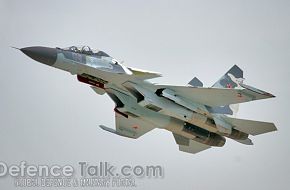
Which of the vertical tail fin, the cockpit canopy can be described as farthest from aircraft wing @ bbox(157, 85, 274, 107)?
the cockpit canopy

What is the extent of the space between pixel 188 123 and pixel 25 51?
28.6 feet

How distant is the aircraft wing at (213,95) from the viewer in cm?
2378

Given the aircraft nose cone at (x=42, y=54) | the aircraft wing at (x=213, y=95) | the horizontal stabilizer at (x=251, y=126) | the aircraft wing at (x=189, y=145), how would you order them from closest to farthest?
the aircraft nose cone at (x=42, y=54) < the aircraft wing at (x=213, y=95) < the horizontal stabilizer at (x=251, y=126) < the aircraft wing at (x=189, y=145)

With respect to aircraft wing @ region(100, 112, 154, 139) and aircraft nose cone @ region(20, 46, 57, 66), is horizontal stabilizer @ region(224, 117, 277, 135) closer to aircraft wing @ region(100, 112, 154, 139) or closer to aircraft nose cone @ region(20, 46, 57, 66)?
aircraft wing @ region(100, 112, 154, 139)

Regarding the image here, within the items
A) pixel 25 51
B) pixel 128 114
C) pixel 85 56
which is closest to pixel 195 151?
pixel 128 114

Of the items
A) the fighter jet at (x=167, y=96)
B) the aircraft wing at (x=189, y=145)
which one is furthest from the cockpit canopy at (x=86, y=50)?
the aircraft wing at (x=189, y=145)

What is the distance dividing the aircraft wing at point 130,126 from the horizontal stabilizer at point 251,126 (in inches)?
198

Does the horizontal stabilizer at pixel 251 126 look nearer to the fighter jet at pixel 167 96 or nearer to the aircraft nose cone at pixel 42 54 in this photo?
the fighter jet at pixel 167 96

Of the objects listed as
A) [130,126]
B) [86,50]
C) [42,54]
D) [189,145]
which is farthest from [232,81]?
[42,54]

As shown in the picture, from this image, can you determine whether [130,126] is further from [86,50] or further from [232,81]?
[86,50]

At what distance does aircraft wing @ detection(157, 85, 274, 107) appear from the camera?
936 inches

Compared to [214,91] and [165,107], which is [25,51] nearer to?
[165,107]

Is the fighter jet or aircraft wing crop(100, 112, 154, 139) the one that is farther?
aircraft wing crop(100, 112, 154, 139)

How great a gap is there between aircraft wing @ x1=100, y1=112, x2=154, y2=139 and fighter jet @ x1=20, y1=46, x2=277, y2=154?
58 centimetres
